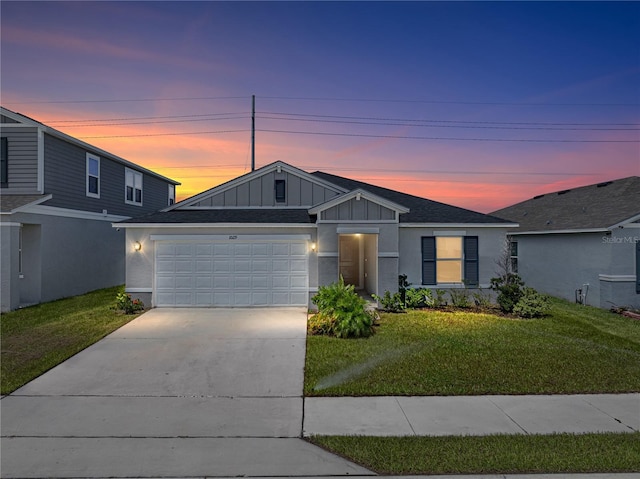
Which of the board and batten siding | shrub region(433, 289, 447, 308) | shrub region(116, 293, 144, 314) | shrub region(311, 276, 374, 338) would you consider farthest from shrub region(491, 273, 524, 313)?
the board and batten siding

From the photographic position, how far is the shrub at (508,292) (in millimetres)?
12451

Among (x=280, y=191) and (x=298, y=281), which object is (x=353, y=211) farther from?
(x=280, y=191)

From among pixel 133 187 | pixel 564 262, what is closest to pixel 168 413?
pixel 564 262

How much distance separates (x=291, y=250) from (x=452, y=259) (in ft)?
19.5

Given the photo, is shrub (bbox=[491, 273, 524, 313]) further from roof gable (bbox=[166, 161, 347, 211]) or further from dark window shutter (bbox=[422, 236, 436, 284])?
roof gable (bbox=[166, 161, 347, 211])

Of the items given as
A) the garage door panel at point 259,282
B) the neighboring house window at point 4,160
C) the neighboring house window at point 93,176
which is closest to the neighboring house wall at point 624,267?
the garage door panel at point 259,282

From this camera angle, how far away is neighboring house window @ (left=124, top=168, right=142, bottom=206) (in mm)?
19470

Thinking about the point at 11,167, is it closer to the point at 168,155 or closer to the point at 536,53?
the point at 168,155

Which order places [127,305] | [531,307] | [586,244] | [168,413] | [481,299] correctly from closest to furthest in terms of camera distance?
[168,413], [531,307], [127,305], [481,299], [586,244]

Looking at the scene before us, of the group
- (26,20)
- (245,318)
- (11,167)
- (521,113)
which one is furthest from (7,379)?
(521,113)

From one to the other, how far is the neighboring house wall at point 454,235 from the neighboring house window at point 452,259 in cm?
16

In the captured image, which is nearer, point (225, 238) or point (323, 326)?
point (323, 326)

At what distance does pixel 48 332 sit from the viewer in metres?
9.88

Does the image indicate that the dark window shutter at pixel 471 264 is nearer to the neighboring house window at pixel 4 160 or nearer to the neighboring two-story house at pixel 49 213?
the neighboring two-story house at pixel 49 213
